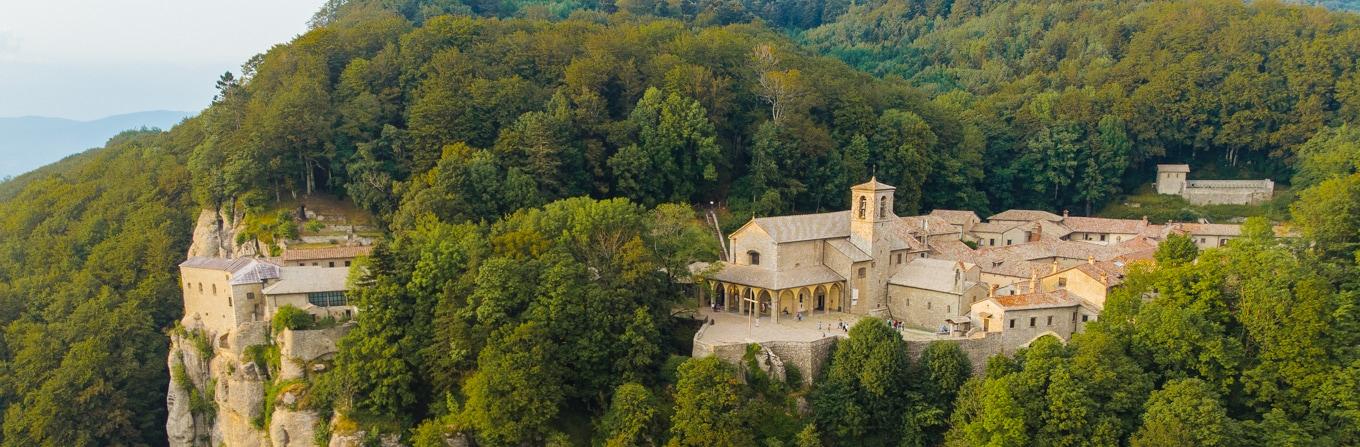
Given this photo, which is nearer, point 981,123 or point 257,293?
point 257,293

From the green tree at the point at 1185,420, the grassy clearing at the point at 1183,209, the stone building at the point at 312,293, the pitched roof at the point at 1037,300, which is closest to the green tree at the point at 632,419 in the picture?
the stone building at the point at 312,293

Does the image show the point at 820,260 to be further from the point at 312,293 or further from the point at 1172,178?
the point at 1172,178

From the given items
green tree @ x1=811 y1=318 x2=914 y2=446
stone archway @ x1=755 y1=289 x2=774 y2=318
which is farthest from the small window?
green tree @ x1=811 y1=318 x2=914 y2=446

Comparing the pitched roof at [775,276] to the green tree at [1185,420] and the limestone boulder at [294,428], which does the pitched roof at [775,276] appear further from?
the limestone boulder at [294,428]

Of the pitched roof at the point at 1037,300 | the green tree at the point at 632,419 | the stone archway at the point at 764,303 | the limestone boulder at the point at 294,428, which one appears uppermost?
the pitched roof at the point at 1037,300

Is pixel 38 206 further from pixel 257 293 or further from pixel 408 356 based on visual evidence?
pixel 408 356

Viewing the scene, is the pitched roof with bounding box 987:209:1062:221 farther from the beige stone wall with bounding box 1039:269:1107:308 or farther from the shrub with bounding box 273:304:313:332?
the shrub with bounding box 273:304:313:332

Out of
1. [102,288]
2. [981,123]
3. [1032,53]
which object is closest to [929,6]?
[1032,53]
